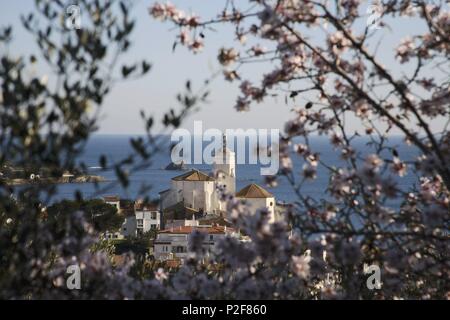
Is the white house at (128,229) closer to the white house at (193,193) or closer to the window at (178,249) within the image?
the white house at (193,193)

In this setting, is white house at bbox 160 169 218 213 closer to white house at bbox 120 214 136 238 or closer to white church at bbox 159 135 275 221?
white church at bbox 159 135 275 221

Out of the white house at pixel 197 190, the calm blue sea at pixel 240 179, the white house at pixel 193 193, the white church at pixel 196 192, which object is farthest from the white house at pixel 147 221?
the white house at pixel 193 193

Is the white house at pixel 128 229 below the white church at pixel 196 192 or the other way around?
below

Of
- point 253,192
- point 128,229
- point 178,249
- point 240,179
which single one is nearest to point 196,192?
point 128,229

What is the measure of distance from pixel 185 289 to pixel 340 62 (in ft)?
6.95

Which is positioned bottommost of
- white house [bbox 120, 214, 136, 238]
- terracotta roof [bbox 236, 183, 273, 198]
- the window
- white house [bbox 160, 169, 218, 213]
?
the window

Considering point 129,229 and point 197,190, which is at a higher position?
point 197,190

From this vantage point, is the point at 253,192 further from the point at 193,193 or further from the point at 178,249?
the point at 193,193

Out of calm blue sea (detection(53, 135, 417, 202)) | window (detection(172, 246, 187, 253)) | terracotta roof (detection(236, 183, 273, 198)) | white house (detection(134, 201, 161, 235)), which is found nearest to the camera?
calm blue sea (detection(53, 135, 417, 202))

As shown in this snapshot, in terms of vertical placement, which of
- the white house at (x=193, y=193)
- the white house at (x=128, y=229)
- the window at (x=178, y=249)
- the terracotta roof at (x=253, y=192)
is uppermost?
the white house at (x=193, y=193)

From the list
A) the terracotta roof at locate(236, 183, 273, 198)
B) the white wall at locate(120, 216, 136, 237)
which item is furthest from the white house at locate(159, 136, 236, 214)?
the terracotta roof at locate(236, 183, 273, 198)

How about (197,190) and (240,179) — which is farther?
(240,179)

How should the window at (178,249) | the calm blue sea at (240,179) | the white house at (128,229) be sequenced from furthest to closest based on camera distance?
1. the white house at (128,229)
2. the window at (178,249)
3. the calm blue sea at (240,179)
